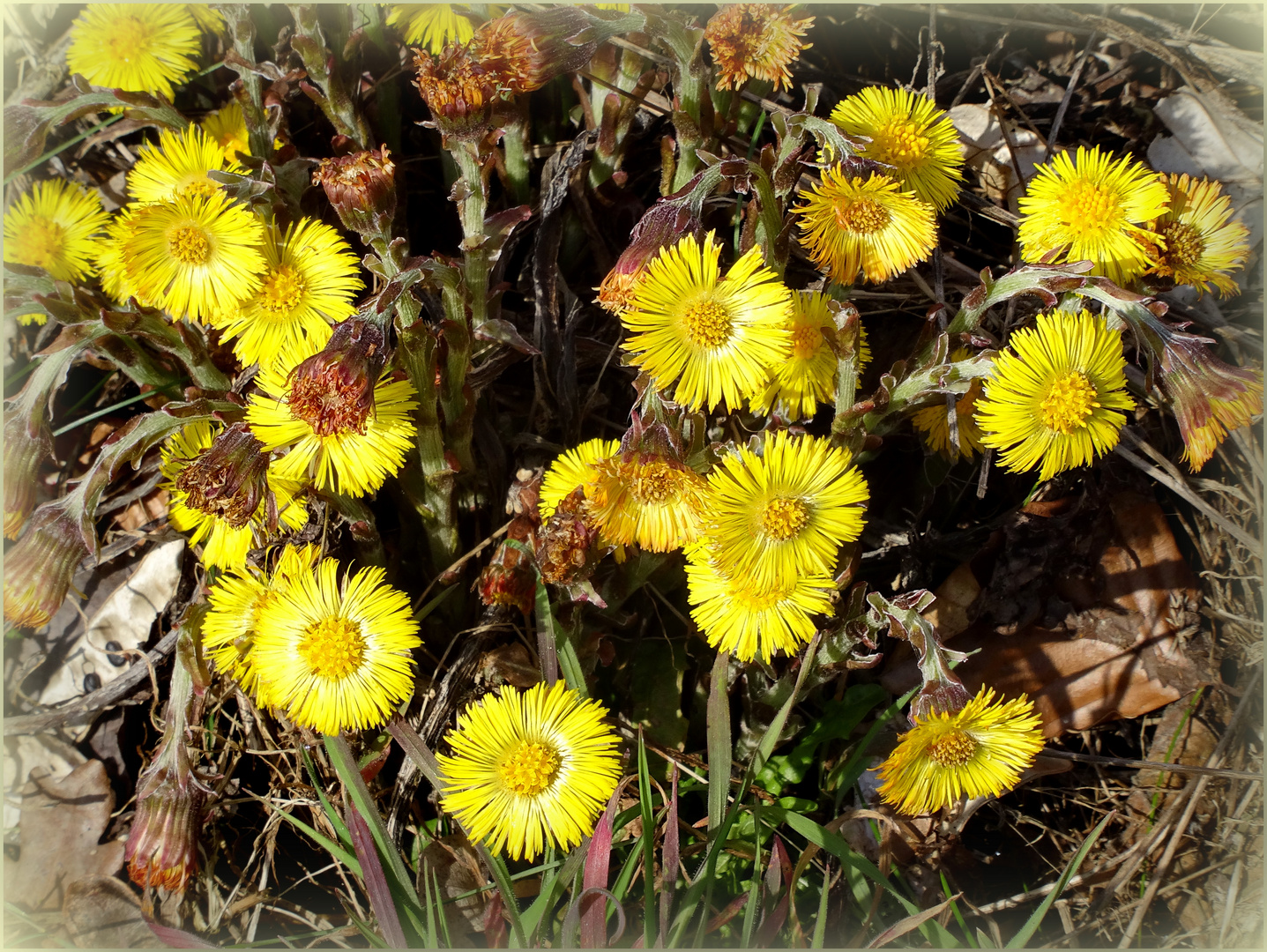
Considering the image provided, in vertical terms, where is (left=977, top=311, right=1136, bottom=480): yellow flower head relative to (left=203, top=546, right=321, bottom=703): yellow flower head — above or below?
above

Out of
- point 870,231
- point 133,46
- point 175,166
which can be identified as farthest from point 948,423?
point 133,46

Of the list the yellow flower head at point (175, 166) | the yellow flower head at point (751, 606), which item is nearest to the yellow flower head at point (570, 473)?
the yellow flower head at point (751, 606)

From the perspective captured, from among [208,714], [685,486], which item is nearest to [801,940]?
[685,486]

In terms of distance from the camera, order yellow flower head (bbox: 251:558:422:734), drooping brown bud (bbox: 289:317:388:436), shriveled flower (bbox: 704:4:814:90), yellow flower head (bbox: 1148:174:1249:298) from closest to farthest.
A: drooping brown bud (bbox: 289:317:388:436), shriveled flower (bbox: 704:4:814:90), yellow flower head (bbox: 251:558:422:734), yellow flower head (bbox: 1148:174:1249:298)

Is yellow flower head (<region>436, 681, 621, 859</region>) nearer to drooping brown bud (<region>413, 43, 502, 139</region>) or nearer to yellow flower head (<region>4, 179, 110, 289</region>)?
drooping brown bud (<region>413, 43, 502, 139</region>)

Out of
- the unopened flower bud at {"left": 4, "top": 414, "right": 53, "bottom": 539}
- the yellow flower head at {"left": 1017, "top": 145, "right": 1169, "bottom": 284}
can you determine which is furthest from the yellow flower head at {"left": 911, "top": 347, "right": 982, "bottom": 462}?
the unopened flower bud at {"left": 4, "top": 414, "right": 53, "bottom": 539}

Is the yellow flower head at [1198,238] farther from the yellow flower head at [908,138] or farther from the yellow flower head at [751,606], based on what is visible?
the yellow flower head at [751,606]

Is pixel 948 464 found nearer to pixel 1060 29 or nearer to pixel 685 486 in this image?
pixel 685 486
